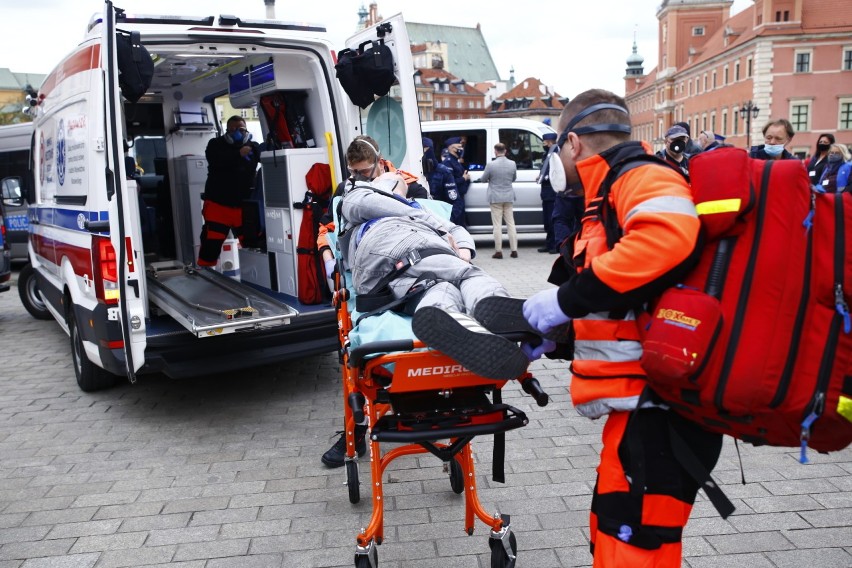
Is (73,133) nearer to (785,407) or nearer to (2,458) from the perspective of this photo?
(2,458)

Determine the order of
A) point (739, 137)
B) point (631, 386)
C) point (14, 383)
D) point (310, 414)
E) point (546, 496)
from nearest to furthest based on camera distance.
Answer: point (631, 386) → point (546, 496) → point (310, 414) → point (14, 383) → point (739, 137)

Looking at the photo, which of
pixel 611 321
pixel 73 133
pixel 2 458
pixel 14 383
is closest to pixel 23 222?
pixel 14 383

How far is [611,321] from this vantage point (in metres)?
2.26

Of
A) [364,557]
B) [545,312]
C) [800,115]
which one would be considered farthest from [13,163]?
[800,115]

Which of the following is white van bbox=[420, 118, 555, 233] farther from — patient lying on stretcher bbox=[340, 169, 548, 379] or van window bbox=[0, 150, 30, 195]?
patient lying on stretcher bbox=[340, 169, 548, 379]

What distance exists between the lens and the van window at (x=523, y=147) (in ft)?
47.7

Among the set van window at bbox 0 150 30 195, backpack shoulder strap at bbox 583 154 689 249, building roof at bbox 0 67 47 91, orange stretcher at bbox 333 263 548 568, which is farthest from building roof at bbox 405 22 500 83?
backpack shoulder strap at bbox 583 154 689 249

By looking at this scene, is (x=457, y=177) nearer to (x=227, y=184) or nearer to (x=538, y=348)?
(x=227, y=184)

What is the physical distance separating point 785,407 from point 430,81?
103785 millimetres

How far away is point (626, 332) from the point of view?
2234 millimetres

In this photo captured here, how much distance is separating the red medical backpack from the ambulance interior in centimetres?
391

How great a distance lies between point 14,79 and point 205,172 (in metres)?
111

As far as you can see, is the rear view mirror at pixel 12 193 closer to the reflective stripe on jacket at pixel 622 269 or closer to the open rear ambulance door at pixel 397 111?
the open rear ambulance door at pixel 397 111

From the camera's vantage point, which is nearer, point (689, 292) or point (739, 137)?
point (689, 292)
